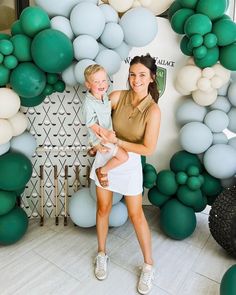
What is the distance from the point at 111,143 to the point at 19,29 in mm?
896

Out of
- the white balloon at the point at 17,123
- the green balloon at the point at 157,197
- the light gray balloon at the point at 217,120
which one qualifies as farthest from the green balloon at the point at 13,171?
the light gray balloon at the point at 217,120

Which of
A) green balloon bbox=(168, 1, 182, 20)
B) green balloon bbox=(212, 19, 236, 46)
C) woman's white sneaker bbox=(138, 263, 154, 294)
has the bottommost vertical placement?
woman's white sneaker bbox=(138, 263, 154, 294)

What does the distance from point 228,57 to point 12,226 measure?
1.83 meters

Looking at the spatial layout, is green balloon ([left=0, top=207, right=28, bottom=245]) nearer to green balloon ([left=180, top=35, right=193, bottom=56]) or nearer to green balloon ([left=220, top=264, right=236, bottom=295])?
green balloon ([left=220, top=264, right=236, bottom=295])

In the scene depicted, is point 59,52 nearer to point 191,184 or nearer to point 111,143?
point 111,143

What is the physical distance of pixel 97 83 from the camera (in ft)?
5.20

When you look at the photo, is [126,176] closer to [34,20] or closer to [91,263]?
[91,263]

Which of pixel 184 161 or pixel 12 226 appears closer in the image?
pixel 12 226

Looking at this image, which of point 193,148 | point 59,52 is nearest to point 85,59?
point 59,52

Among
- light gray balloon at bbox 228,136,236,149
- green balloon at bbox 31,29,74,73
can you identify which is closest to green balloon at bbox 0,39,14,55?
green balloon at bbox 31,29,74,73

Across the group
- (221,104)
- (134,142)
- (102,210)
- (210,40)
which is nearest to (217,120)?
(221,104)

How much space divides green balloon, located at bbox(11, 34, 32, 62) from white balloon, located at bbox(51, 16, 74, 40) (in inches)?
6.9

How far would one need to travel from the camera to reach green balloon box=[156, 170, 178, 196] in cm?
231

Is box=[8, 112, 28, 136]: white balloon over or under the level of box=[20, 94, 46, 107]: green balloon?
under
